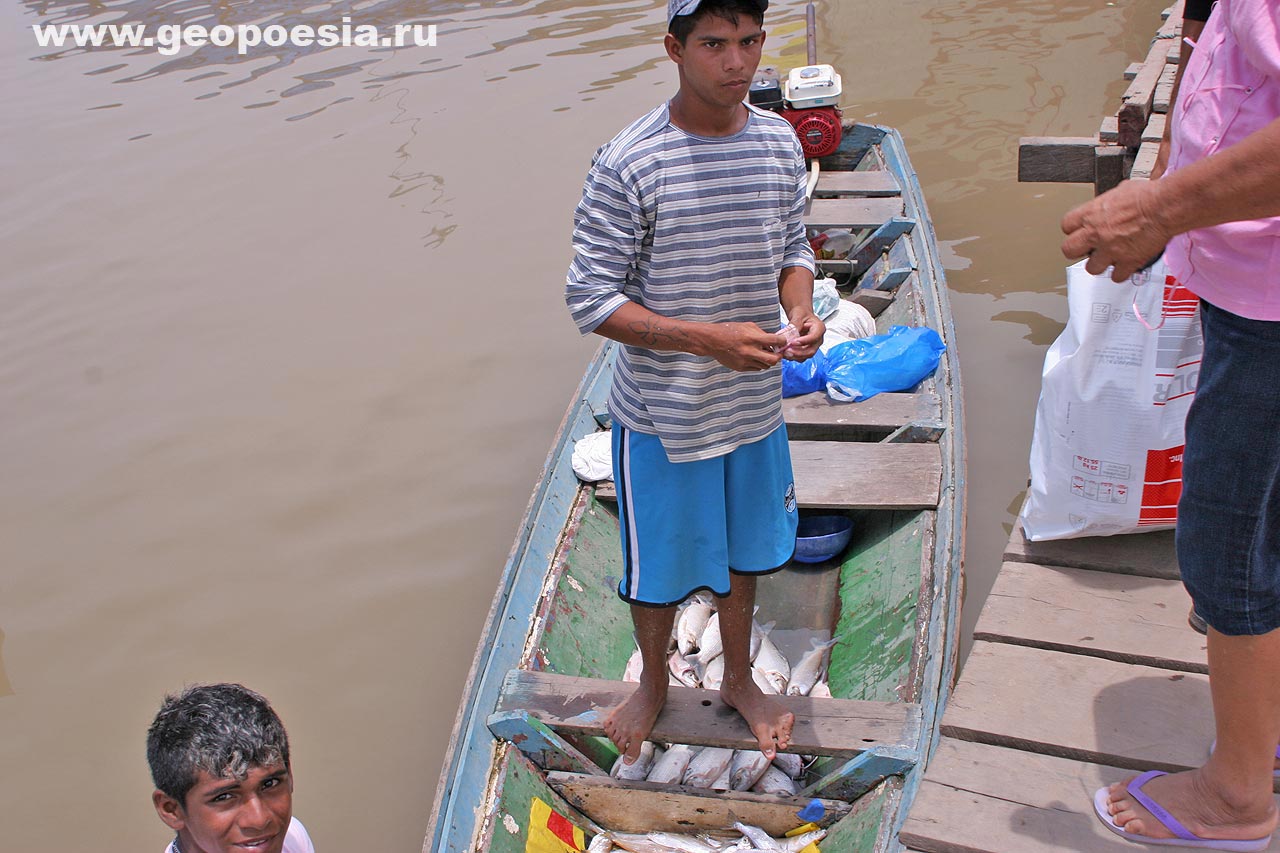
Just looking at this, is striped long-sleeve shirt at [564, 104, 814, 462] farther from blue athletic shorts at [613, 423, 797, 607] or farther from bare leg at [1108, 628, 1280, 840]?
bare leg at [1108, 628, 1280, 840]

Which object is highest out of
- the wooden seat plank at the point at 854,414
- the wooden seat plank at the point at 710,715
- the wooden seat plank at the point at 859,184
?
the wooden seat plank at the point at 859,184

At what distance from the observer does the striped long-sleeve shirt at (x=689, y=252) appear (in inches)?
83.7

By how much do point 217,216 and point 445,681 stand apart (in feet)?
18.8

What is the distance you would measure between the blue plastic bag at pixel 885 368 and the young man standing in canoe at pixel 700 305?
6.21 feet

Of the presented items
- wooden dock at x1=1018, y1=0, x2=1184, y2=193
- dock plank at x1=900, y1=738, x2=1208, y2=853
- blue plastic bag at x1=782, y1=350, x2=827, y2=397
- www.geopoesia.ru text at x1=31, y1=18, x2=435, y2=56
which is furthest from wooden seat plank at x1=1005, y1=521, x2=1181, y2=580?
www.geopoesia.ru text at x1=31, y1=18, x2=435, y2=56

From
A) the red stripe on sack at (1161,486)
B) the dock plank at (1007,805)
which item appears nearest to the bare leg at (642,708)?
the dock plank at (1007,805)

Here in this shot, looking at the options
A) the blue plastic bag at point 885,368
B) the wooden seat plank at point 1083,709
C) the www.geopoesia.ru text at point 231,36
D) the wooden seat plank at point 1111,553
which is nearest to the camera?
the wooden seat plank at point 1083,709

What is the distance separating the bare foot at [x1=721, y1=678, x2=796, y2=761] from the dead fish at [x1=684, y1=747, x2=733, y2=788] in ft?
0.53

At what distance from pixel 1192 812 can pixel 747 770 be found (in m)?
1.25

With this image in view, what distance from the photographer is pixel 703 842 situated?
275 cm

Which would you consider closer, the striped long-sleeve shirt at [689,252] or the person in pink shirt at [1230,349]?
the person in pink shirt at [1230,349]

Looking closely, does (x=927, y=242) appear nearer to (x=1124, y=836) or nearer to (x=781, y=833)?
(x=781, y=833)

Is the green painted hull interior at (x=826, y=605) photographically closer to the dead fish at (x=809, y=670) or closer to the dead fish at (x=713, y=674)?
the dead fish at (x=809, y=670)

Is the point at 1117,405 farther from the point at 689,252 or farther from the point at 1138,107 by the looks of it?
the point at 1138,107
